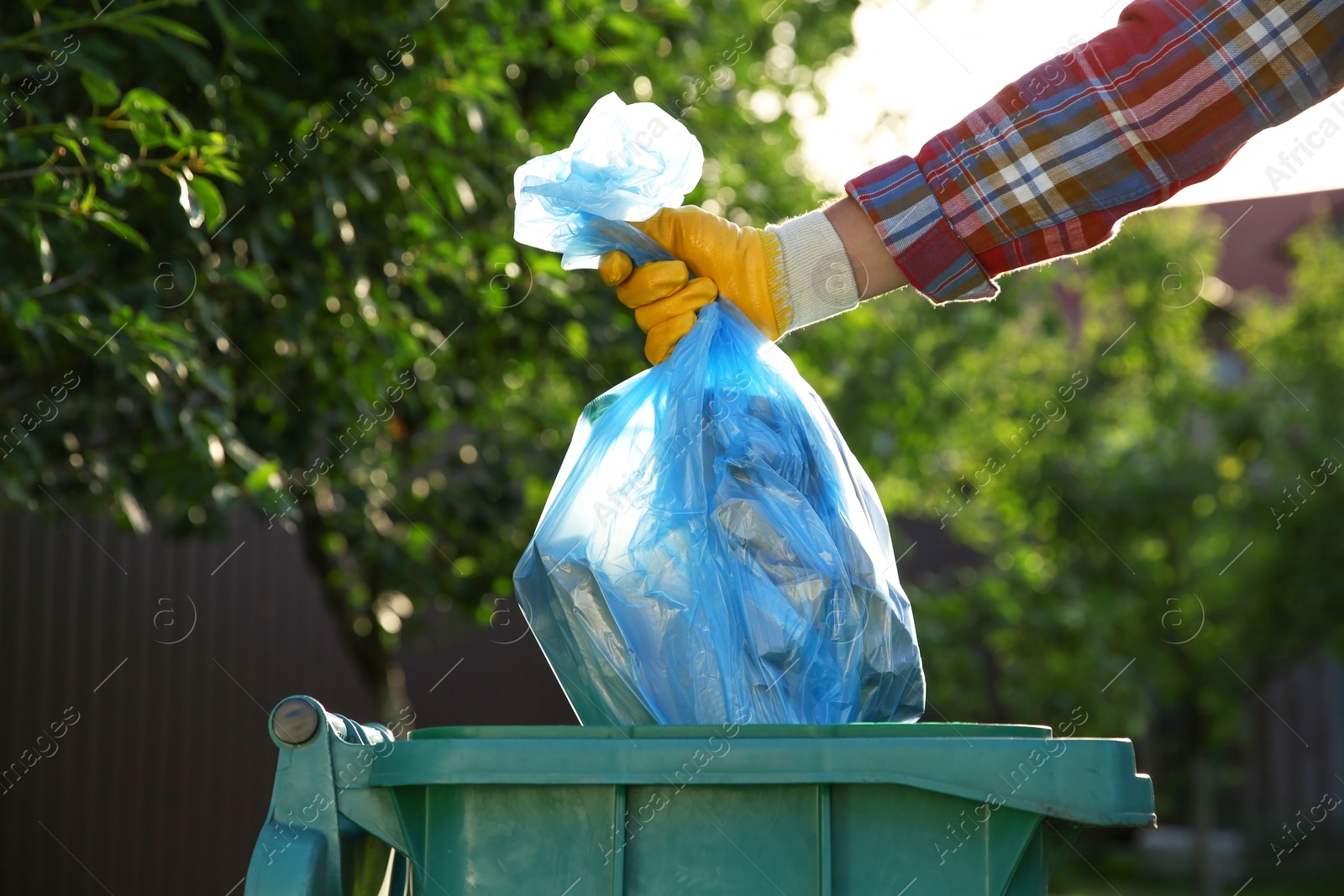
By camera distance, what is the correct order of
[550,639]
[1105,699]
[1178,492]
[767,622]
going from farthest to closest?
1. [1178,492]
2. [1105,699]
3. [550,639]
4. [767,622]

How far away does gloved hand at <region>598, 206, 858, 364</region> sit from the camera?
75.2 inches

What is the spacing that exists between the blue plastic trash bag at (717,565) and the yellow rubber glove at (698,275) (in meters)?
0.06

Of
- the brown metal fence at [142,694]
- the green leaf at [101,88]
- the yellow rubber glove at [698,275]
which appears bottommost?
the brown metal fence at [142,694]

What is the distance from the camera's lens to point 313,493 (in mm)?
4113

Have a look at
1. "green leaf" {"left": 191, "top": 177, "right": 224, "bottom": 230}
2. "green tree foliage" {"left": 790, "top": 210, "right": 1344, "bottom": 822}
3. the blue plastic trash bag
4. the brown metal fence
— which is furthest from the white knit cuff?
"green tree foliage" {"left": 790, "top": 210, "right": 1344, "bottom": 822}

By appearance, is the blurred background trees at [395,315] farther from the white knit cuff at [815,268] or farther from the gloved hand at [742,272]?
the white knit cuff at [815,268]

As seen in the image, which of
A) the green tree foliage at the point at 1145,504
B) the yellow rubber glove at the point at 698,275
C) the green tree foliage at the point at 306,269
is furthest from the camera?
the green tree foliage at the point at 1145,504

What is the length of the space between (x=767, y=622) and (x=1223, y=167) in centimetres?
98

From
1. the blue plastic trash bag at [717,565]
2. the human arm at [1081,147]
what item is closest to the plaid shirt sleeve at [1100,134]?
the human arm at [1081,147]

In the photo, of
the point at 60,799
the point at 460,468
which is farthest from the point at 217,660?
the point at 460,468

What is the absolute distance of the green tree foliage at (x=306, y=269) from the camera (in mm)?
2445

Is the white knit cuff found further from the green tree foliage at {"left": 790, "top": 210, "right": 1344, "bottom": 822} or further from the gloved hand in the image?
the green tree foliage at {"left": 790, "top": 210, "right": 1344, "bottom": 822}

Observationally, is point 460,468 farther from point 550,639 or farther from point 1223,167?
point 1223,167

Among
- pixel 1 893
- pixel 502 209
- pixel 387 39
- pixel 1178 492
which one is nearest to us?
pixel 387 39
